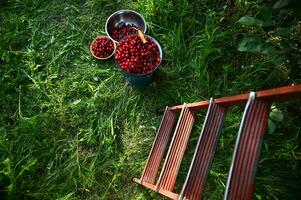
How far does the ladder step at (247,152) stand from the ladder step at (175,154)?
30.2 inches

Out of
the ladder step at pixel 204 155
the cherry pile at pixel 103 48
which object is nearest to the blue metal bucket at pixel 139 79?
the cherry pile at pixel 103 48

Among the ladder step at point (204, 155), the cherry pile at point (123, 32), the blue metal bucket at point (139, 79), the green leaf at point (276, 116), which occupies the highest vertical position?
the cherry pile at point (123, 32)

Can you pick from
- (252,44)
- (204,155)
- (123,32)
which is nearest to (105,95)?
(123,32)

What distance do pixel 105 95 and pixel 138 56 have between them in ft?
1.56

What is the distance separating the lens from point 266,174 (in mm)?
2869

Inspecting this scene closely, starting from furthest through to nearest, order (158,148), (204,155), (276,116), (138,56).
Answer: (138,56) → (158,148) → (276,116) → (204,155)

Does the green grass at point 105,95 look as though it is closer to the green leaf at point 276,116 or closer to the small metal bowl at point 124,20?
the small metal bowl at point 124,20

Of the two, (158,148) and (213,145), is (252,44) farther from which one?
(158,148)

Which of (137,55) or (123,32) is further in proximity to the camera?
(123,32)

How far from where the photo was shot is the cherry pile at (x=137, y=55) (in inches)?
120

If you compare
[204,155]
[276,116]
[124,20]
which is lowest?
[204,155]

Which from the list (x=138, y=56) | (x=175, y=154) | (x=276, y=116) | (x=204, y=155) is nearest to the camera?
(x=204, y=155)

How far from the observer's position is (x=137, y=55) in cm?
307

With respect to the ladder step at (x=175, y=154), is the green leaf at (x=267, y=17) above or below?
above
